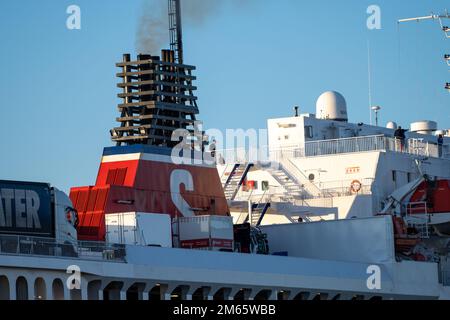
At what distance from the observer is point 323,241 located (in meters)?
71.4

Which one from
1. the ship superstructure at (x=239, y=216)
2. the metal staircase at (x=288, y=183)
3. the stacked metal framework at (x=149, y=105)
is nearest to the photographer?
the ship superstructure at (x=239, y=216)

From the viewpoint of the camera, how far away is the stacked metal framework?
69812 millimetres

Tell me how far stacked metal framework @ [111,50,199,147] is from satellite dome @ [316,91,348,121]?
17688 mm

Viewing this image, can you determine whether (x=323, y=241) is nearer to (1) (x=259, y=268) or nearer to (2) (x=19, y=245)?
(1) (x=259, y=268)

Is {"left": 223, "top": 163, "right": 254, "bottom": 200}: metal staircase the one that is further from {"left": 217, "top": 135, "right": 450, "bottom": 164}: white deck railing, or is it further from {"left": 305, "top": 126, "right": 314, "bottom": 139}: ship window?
{"left": 305, "top": 126, "right": 314, "bottom": 139}: ship window

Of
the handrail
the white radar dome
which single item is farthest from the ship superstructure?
the white radar dome

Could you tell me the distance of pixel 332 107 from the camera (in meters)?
88.2

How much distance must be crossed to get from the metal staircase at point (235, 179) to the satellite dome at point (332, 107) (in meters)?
10.2

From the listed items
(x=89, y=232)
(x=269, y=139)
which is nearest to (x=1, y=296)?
(x=89, y=232)

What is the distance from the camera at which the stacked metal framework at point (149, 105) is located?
69812 mm

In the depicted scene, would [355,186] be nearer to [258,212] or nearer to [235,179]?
[258,212]

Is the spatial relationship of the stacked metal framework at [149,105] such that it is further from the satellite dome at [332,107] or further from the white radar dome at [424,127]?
the white radar dome at [424,127]

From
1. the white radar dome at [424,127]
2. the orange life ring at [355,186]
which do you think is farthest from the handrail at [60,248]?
the white radar dome at [424,127]

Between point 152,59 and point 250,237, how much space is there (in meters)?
9.07
